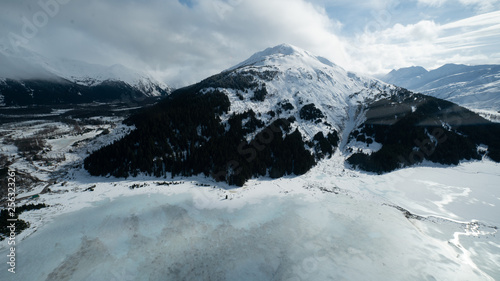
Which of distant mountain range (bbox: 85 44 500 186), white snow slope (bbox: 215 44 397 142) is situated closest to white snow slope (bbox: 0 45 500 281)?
distant mountain range (bbox: 85 44 500 186)

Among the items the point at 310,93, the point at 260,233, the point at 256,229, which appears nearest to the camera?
the point at 260,233

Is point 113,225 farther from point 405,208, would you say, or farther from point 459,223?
point 459,223

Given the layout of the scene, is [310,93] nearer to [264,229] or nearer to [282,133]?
[282,133]

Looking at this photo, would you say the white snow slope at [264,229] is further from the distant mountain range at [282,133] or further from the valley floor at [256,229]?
the distant mountain range at [282,133]

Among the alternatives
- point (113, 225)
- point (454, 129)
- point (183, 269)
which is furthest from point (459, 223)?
point (454, 129)

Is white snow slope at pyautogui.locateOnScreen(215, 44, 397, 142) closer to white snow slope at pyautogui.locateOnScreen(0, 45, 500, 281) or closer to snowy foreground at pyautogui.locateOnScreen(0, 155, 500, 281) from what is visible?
white snow slope at pyautogui.locateOnScreen(0, 45, 500, 281)

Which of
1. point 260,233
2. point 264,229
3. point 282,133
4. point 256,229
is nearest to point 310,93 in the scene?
point 282,133
